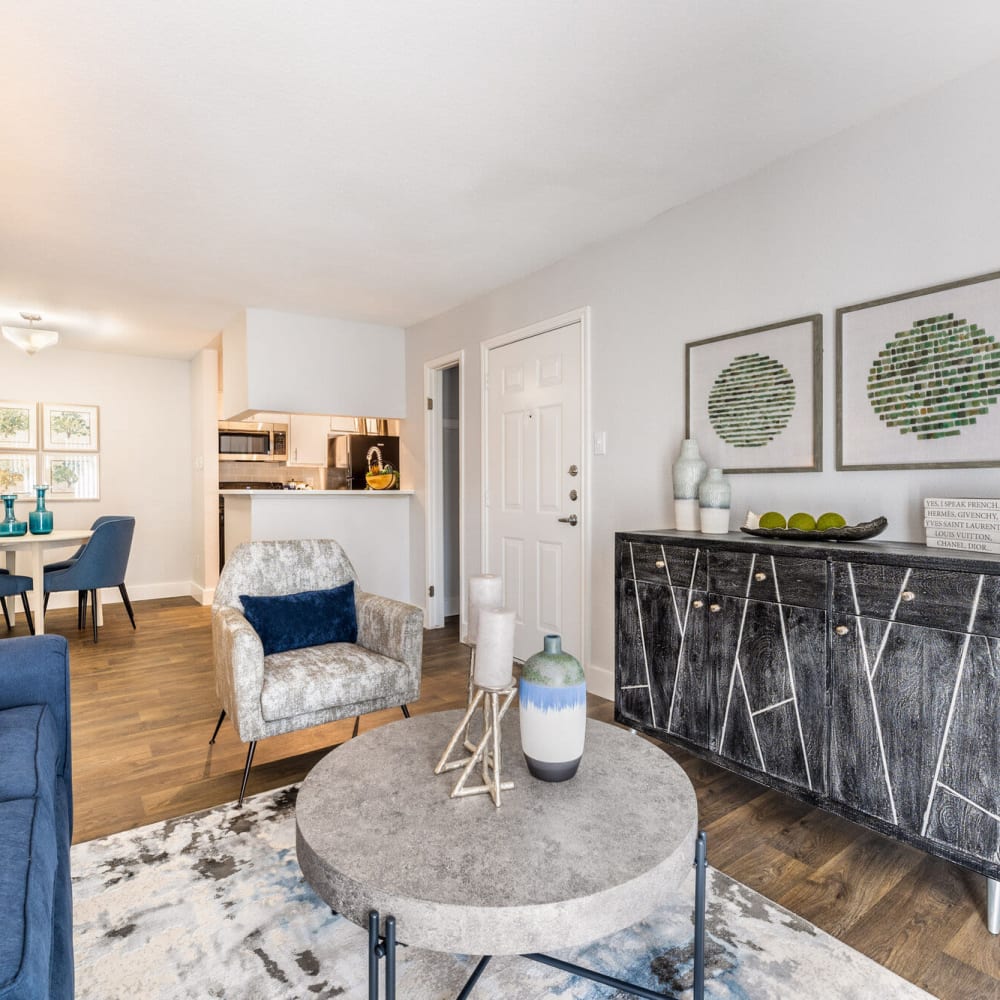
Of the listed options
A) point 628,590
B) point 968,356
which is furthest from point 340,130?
point 968,356

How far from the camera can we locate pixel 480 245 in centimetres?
340

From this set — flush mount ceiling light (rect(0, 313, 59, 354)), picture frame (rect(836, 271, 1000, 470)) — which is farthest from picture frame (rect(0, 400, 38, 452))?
picture frame (rect(836, 271, 1000, 470))

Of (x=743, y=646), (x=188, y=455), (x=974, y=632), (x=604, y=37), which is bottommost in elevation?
(x=743, y=646)

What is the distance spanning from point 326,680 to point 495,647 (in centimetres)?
116

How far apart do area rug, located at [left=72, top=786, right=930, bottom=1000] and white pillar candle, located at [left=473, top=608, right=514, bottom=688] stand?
2.18 feet

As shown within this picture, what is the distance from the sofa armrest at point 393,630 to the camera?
2492 mm

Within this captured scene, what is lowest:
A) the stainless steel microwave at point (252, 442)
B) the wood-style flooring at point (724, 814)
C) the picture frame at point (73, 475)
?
the wood-style flooring at point (724, 814)

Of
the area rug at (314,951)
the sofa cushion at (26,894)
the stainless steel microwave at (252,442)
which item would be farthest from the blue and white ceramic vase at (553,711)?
the stainless steel microwave at (252,442)

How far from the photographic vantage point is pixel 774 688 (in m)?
2.03

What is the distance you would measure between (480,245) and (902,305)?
2.05m

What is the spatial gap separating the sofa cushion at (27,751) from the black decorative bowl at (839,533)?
216 centimetres

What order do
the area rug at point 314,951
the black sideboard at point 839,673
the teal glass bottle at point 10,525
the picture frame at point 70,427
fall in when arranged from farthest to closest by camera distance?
the picture frame at point 70,427, the teal glass bottle at point 10,525, the black sideboard at point 839,673, the area rug at point 314,951

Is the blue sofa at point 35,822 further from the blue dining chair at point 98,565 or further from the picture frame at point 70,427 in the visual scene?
the picture frame at point 70,427

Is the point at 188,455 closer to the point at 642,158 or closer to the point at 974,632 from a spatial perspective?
the point at 642,158
